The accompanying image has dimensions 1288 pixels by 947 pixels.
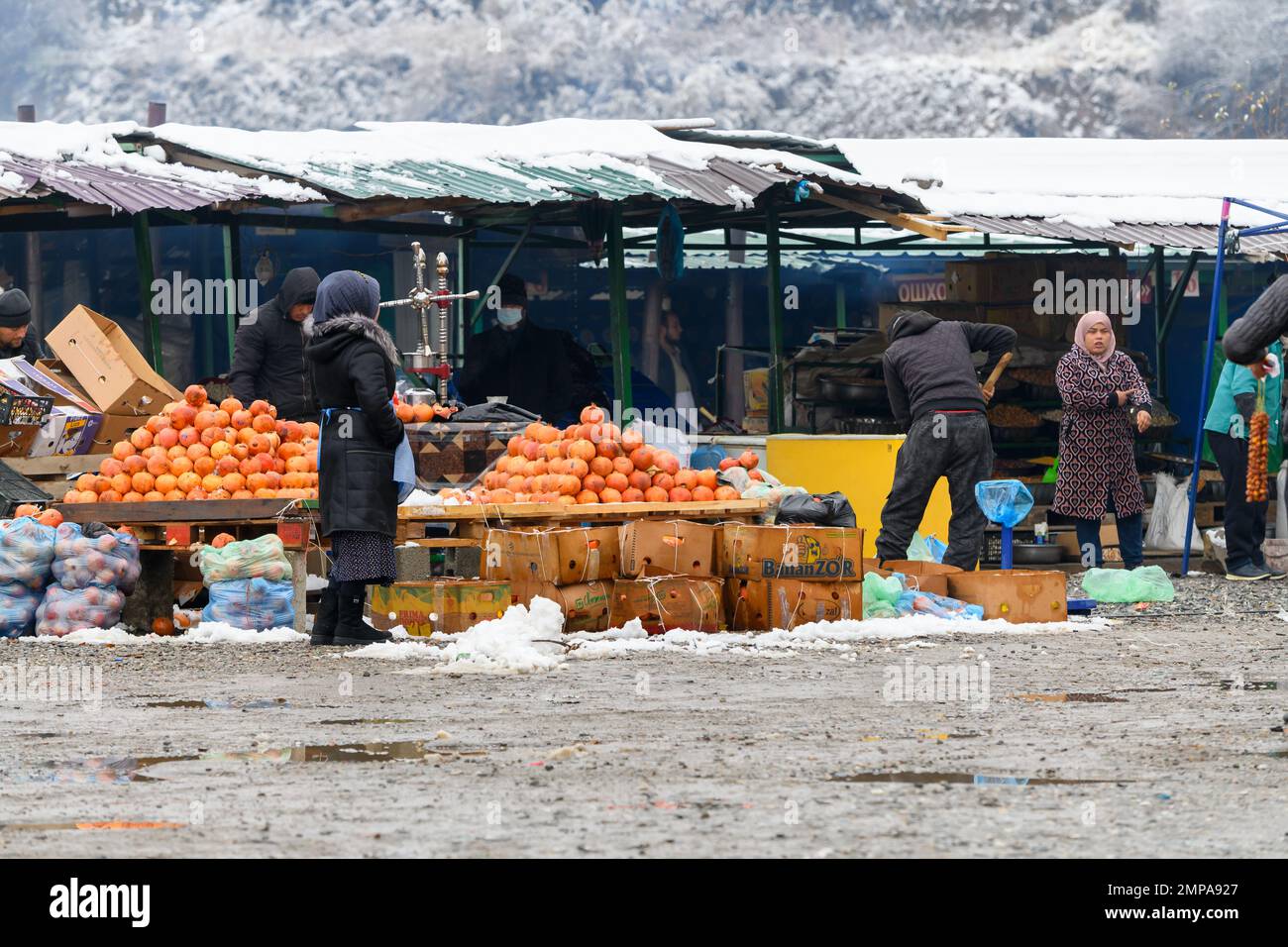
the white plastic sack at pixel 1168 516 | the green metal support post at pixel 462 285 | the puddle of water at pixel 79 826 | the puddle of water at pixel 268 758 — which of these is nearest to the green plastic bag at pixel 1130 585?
the white plastic sack at pixel 1168 516

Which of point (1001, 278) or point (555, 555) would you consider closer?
point (555, 555)

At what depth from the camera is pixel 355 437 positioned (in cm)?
978

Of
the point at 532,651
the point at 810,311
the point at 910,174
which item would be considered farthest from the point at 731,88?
the point at 532,651

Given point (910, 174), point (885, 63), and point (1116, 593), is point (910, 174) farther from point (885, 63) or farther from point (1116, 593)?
point (885, 63)

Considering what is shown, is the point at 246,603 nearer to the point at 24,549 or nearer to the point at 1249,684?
the point at 24,549

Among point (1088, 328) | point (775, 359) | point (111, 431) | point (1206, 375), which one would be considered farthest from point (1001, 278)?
point (111, 431)

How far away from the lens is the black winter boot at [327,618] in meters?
10.1

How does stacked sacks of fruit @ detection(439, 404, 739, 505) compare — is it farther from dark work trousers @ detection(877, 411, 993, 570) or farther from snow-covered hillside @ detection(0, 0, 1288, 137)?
snow-covered hillside @ detection(0, 0, 1288, 137)

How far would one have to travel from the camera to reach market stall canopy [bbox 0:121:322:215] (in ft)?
44.9

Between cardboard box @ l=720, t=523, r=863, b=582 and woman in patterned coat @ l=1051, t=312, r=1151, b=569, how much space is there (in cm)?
352

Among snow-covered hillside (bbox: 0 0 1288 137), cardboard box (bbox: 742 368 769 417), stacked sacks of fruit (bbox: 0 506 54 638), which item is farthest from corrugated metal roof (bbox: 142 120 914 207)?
snow-covered hillside (bbox: 0 0 1288 137)

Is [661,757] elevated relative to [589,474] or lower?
lower

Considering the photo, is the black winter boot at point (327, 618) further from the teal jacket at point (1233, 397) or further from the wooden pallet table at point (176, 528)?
the teal jacket at point (1233, 397)

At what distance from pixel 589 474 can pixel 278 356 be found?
99.7 inches
